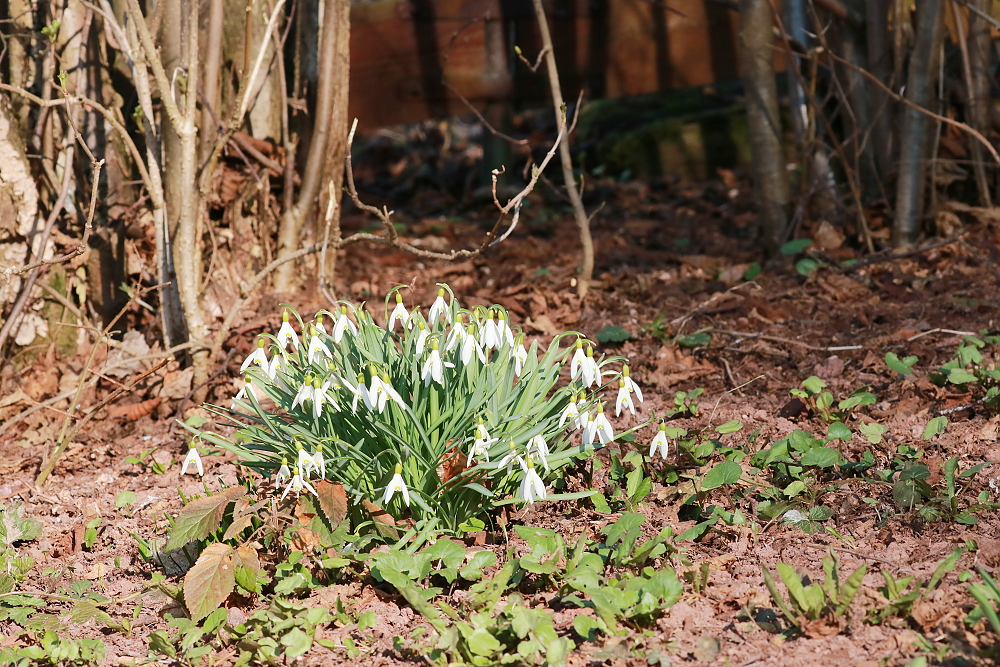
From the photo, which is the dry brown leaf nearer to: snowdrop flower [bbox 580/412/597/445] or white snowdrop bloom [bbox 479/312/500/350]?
white snowdrop bloom [bbox 479/312/500/350]

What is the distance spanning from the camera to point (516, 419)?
225 cm

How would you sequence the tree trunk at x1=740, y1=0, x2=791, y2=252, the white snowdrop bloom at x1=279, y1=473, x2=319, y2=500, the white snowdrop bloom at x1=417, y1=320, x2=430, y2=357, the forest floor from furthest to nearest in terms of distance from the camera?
1. the tree trunk at x1=740, y1=0, x2=791, y2=252
2. the white snowdrop bloom at x1=417, y1=320, x2=430, y2=357
3. the white snowdrop bloom at x1=279, y1=473, x2=319, y2=500
4. the forest floor

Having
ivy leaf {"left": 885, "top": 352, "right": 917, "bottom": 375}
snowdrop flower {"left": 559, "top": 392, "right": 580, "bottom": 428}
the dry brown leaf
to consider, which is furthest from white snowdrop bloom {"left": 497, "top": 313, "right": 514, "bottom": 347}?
the dry brown leaf

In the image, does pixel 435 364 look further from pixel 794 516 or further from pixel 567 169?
pixel 567 169

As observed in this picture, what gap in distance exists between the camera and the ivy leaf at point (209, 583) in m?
2.01

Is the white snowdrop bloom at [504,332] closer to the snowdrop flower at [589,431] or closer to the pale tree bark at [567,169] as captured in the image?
the snowdrop flower at [589,431]

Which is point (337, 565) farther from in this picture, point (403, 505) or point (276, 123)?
point (276, 123)

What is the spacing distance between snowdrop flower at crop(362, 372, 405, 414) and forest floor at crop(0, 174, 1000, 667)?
49 cm

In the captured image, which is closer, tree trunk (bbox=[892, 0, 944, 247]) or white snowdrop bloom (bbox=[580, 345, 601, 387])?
white snowdrop bloom (bbox=[580, 345, 601, 387])

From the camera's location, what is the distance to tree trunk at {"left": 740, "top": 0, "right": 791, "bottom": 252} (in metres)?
4.09

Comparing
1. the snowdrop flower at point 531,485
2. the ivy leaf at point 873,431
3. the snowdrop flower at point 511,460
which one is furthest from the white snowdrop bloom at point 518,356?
the ivy leaf at point 873,431

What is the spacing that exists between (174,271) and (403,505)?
1.70m

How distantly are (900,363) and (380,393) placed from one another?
1.87m

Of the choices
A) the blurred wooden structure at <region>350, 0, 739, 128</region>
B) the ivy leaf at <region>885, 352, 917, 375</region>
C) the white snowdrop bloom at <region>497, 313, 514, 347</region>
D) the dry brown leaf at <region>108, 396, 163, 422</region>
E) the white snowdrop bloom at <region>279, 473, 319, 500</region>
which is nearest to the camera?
the white snowdrop bloom at <region>279, 473, 319, 500</region>
